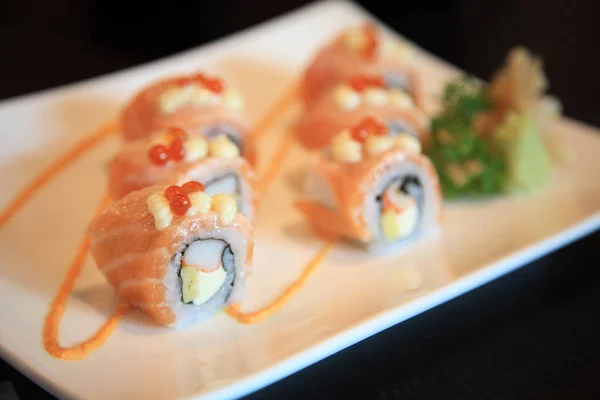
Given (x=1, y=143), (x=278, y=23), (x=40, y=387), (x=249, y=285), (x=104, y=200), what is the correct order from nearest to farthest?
(x=40, y=387)
(x=249, y=285)
(x=104, y=200)
(x=1, y=143)
(x=278, y=23)

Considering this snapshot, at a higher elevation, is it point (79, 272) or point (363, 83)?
point (363, 83)

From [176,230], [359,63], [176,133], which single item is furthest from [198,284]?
[359,63]

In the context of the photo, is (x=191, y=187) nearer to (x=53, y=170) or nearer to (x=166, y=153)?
(x=166, y=153)

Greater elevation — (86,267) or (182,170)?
(182,170)

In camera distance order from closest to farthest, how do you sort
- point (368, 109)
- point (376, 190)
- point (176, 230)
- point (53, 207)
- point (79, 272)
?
point (176, 230), point (79, 272), point (376, 190), point (53, 207), point (368, 109)

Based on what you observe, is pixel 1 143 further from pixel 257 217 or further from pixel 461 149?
pixel 461 149

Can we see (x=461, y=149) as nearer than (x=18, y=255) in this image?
No

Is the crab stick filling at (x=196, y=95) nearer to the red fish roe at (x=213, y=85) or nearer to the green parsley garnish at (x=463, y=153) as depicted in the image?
the red fish roe at (x=213, y=85)

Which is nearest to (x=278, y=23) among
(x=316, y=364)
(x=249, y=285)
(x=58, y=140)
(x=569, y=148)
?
(x=58, y=140)
